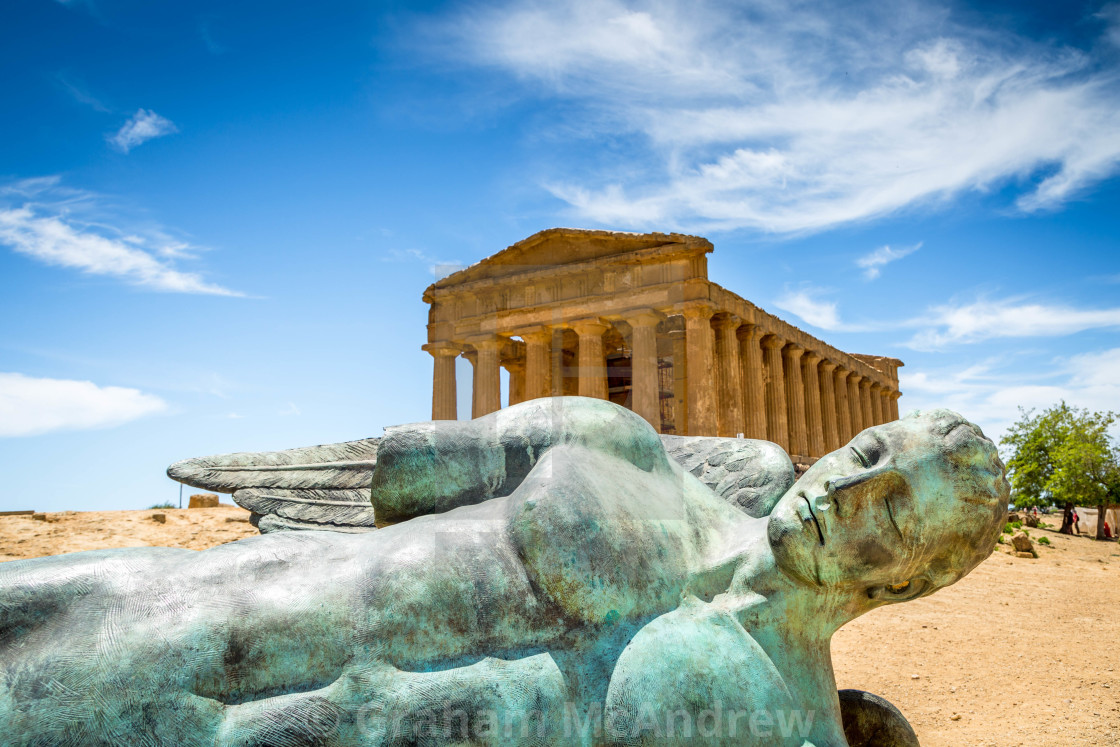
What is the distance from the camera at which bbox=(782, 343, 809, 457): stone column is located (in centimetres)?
2519

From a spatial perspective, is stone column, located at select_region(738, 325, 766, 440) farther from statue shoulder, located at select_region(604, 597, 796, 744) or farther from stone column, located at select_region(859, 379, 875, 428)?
statue shoulder, located at select_region(604, 597, 796, 744)

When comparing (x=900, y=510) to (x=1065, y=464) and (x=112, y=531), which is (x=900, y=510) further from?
(x=1065, y=464)

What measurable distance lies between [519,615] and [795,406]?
24.6 m

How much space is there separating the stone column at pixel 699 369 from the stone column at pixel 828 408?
9.37 m

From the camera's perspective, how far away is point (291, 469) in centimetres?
264

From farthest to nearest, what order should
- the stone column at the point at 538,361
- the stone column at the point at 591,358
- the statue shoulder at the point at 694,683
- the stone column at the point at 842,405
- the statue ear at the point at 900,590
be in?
the stone column at the point at 842,405 → the stone column at the point at 538,361 → the stone column at the point at 591,358 → the statue ear at the point at 900,590 → the statue shoulder at the point at 694,683

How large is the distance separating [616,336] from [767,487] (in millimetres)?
22844

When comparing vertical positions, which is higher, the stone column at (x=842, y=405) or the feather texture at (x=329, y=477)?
the stone column at (x=842, y=405)

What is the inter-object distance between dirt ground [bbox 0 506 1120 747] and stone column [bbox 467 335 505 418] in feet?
31.6

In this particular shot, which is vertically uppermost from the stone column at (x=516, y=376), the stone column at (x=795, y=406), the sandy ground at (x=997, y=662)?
the stone column at (x=516, y=376)

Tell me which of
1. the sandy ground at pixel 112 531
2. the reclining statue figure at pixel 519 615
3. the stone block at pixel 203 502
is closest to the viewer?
the reclining statue figure at pixel 519 615

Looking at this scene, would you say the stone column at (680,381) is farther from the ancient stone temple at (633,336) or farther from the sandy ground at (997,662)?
the sandy ground at (997,662)

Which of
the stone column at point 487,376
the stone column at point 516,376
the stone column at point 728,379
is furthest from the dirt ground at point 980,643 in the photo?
the stone column at point 516,376

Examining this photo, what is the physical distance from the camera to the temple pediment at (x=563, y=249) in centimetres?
2069
